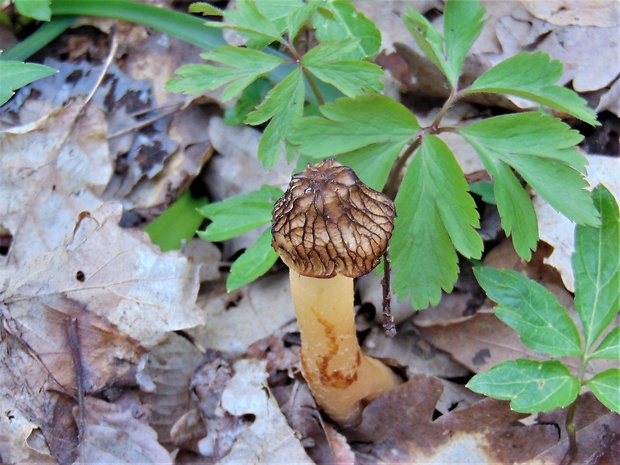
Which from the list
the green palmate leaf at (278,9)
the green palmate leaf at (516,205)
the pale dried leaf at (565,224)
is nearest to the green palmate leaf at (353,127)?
the green palmate leaf at (516,205)

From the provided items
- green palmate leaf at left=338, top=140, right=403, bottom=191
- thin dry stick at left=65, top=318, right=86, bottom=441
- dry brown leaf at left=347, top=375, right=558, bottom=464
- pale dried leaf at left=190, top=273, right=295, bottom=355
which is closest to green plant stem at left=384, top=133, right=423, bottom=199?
green palmate leaf at left=338, top=140, right=403, bottom=191

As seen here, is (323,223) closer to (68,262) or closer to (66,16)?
(68,262)

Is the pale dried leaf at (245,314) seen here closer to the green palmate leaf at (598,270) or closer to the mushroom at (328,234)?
the mushroom at (328,234)

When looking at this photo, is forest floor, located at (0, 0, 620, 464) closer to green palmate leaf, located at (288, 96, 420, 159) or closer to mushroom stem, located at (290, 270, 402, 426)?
mushroom stem, located at (290, 270, 402, 426)

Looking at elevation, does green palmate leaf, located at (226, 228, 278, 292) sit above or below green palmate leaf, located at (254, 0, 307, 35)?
below

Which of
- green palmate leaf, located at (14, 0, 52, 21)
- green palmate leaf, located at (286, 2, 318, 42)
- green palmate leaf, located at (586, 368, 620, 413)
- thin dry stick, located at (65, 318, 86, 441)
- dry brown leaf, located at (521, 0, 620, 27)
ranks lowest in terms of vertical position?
thin dry stick, located at (65, 318, 86, 441)

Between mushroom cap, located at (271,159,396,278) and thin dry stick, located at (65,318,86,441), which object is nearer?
mushroom cap, located at (271,159,396,278)
